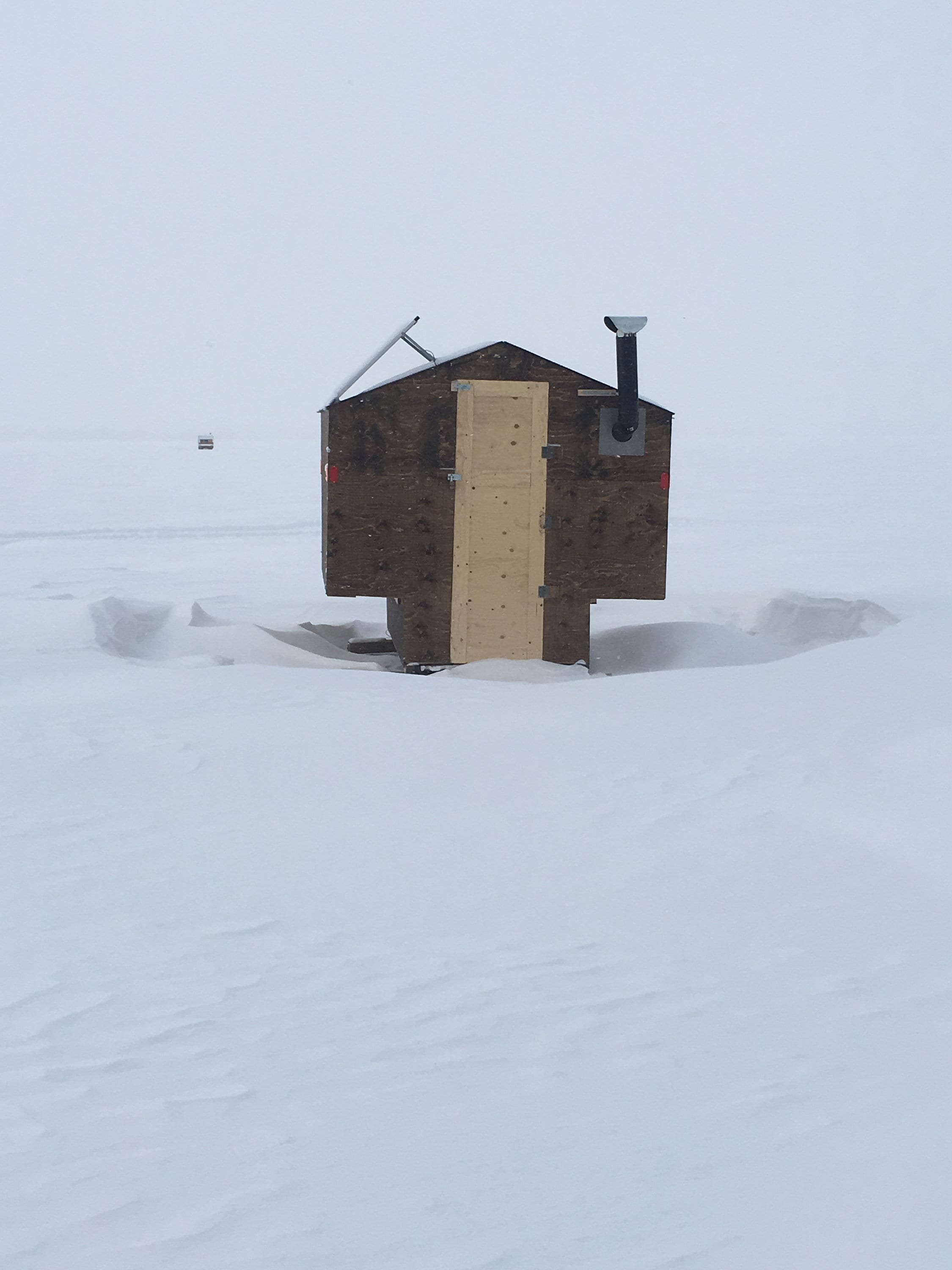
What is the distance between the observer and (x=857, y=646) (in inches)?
323

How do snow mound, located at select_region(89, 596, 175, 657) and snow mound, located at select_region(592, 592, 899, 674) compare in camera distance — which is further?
snow mound, located at select_region(592, 592, 899, 674)

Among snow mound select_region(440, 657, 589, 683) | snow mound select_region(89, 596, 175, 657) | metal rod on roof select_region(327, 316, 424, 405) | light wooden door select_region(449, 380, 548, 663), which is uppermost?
metal rod on roof select_region(327, 316, 424, 405)

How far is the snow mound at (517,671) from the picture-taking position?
905 cm

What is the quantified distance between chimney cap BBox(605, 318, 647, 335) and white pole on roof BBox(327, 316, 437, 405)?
145cm

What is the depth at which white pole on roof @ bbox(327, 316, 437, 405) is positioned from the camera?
30.7ft

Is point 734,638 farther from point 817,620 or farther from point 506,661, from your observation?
point 506,661

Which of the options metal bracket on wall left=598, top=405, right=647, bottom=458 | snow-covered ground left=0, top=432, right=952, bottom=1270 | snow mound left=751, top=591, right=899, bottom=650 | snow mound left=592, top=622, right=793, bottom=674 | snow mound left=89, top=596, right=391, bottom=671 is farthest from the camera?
snow mound left=751, top=591, right=899, bottom=650

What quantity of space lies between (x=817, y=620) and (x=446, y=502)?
4072mm

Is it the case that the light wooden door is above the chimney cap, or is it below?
below

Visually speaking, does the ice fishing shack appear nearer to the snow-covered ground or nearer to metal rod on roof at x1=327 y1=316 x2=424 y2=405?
metal rod on roof at x1=327 y1=316 x2=424 y2=405

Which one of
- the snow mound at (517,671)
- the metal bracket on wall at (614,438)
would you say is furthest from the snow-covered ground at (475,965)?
the metal bracket on wall at (614,438)

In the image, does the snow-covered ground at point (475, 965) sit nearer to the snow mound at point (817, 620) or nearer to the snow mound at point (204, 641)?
the snow mound at point (204, 641)

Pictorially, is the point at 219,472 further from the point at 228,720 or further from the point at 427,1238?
the point at 427,1238

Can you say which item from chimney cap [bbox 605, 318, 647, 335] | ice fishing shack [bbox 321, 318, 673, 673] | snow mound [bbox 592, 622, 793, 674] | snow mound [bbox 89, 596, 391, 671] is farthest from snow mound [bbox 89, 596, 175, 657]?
chimney cap [bbox 605, 318, 647, 335]
